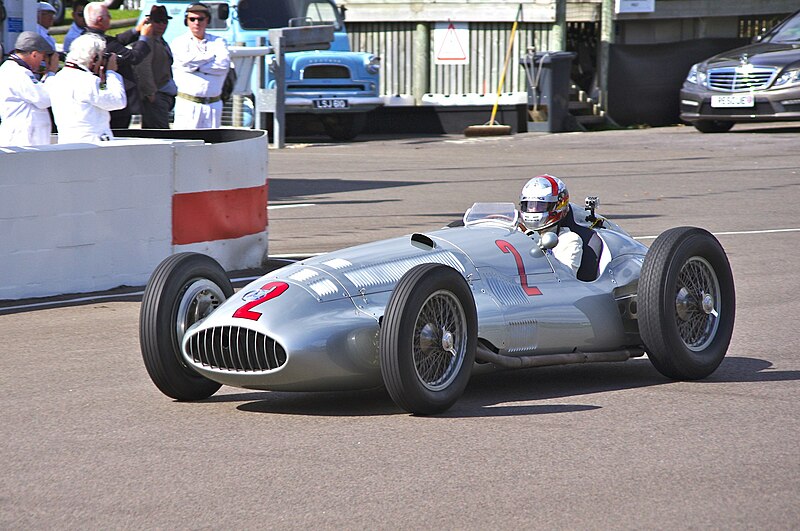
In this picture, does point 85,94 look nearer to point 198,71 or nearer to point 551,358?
point 198,71

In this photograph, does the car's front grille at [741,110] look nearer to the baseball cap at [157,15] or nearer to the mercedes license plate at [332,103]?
the mercedes license plate at [332,103]

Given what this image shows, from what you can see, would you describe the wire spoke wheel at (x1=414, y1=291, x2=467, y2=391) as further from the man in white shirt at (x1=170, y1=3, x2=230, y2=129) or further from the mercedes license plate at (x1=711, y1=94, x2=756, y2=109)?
the mercedes license plate at (x1=711, y1=94, x2=756, y2=109)

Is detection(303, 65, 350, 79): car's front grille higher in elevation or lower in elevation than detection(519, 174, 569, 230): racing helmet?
higher

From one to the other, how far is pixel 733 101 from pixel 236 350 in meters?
17.8

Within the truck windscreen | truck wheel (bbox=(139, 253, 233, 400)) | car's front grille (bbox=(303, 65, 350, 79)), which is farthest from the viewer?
car's front grille (bbox=(303, 65, 350, 79))

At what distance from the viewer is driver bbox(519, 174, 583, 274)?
24.1 ft

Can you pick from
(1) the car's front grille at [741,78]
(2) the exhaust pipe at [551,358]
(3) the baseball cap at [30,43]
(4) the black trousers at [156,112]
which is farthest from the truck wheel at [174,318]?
(1) the car's front grille at [741,78]

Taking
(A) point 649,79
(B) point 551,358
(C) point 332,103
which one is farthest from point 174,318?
(A) point 649,79

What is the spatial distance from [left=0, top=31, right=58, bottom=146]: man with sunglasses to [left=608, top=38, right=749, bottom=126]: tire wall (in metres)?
16.8

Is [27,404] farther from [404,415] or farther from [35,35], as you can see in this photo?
[35,35]

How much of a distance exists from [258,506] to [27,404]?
6.94ft

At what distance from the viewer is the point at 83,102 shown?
1082 cm

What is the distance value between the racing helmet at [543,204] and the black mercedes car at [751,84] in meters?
15.8

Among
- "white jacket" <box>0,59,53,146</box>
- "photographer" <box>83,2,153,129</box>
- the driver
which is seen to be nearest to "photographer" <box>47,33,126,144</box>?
"white jacket" <box>0,59,53,146</box>
